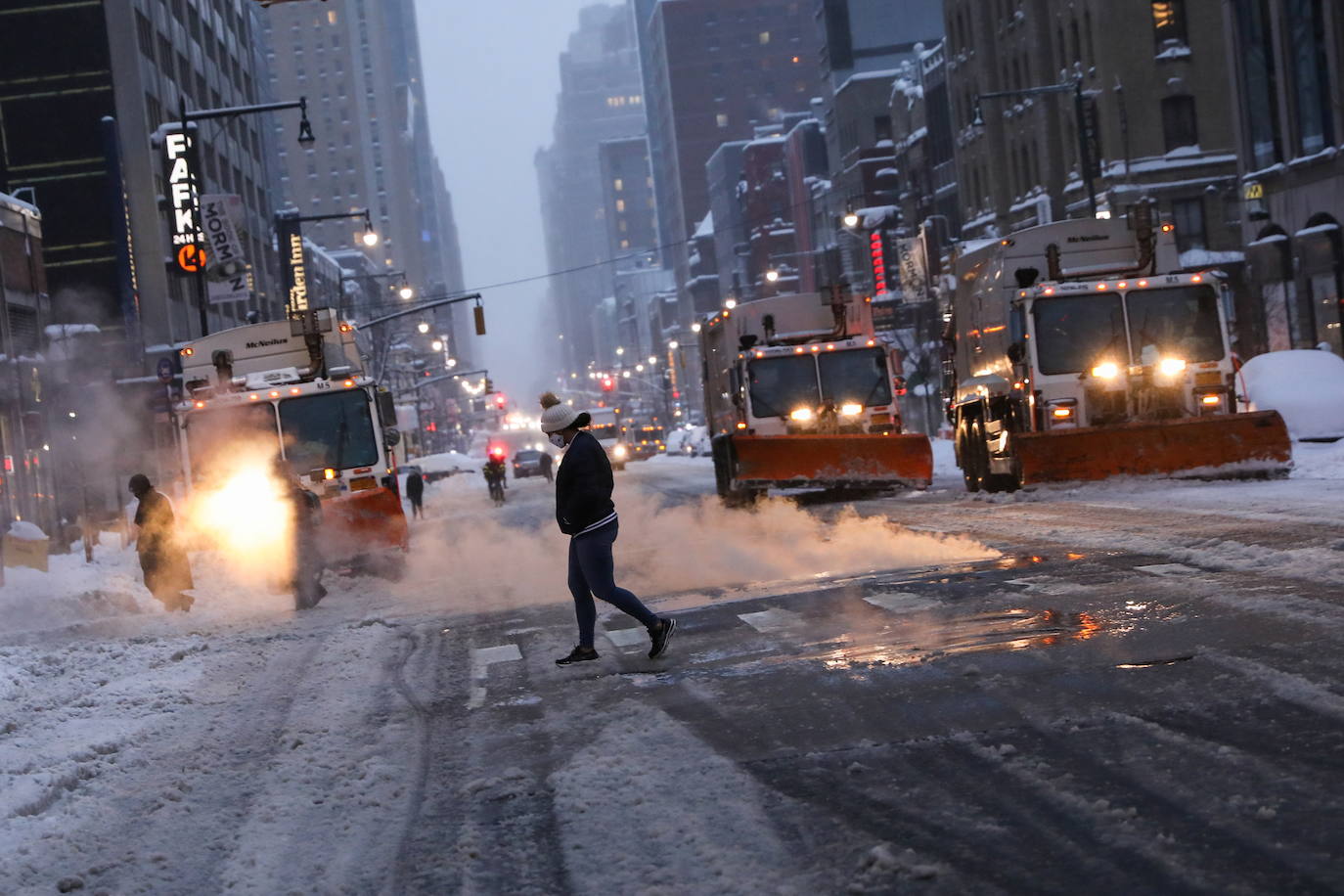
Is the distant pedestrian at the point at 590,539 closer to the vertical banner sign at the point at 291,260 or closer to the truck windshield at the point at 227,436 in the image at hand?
the truck windshield at the point at 227,436

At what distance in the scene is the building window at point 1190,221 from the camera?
58.1 m

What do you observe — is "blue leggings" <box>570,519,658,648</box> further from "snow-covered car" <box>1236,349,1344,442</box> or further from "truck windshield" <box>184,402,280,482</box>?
"snow-covered car" <box>1236,349,1344,442</box>

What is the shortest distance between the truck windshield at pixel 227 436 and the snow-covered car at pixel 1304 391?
1671 cm

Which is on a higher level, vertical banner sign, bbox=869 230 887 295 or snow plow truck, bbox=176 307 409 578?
vertical banner sign, bbox=869 230 887 295

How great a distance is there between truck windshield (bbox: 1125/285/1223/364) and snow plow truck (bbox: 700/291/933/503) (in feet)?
13.2

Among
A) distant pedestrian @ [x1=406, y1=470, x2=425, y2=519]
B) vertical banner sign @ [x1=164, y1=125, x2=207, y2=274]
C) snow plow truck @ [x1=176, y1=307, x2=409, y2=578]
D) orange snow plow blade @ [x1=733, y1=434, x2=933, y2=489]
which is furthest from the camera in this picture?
distant pedestrian @ [x1=406, y1=470, x2=425, y2=519]

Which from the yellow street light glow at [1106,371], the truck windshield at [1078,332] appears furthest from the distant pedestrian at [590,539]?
the yellow street light glow at [1106,371]

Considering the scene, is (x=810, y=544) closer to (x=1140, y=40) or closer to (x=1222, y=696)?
(x=1222, y=696)

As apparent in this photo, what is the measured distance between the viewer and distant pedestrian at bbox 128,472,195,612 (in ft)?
55.6

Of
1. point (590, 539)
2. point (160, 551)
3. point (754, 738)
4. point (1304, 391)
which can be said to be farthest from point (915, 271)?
point (754, 738)

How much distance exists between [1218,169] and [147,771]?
185ft

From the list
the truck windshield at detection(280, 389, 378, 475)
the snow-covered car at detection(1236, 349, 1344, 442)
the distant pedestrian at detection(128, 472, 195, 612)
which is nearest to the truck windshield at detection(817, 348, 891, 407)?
the snow-covered car at detection(1236, 349, 1344, 442)

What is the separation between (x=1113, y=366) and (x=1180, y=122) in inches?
1581

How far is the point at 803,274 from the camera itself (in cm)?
13938
